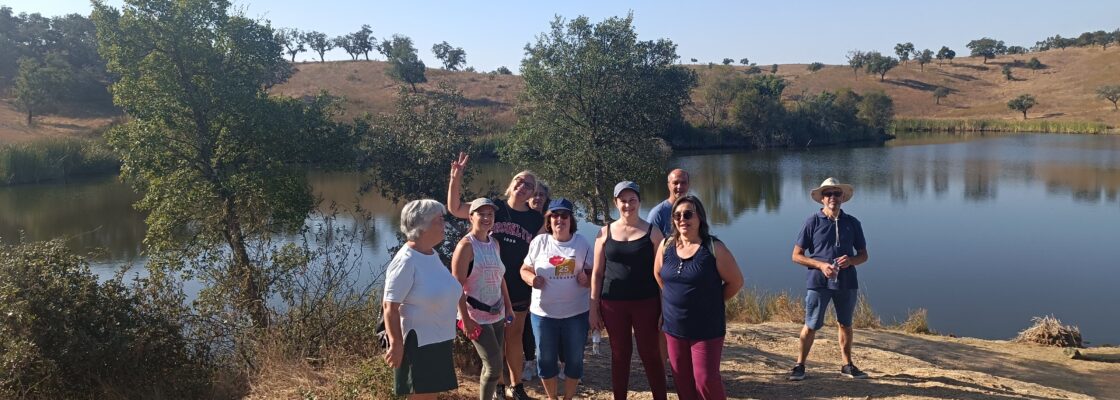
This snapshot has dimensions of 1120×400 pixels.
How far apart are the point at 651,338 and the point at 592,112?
25.5 feet

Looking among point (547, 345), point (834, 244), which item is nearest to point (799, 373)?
point (834, 244)

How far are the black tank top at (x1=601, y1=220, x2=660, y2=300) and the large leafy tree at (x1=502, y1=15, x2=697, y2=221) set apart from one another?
7.03 metres

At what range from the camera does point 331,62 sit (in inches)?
2822

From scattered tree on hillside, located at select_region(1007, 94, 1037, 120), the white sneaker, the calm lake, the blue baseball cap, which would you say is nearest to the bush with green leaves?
the calm lake

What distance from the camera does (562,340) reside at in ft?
14.0

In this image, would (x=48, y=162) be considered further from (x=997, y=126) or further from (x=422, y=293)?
(x=997, y=126)

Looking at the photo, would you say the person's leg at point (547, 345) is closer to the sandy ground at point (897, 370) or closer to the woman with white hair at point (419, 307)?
the sandy ground at point (897, 370)

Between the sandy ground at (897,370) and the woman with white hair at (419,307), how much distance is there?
4.22 ft

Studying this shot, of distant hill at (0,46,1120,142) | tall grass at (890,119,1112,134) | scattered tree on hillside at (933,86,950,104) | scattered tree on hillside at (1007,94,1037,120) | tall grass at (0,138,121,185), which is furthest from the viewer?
scattered tree on hillside at (933,86,950,104)

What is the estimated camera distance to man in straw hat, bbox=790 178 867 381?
195 inches

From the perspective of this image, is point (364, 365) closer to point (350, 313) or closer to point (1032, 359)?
point (350, 313)

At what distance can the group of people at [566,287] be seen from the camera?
133 inches

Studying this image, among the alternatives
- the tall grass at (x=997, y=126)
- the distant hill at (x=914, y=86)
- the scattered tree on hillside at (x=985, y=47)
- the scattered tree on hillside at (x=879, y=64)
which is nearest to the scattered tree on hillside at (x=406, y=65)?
the distant hill at (x=914, y=86)

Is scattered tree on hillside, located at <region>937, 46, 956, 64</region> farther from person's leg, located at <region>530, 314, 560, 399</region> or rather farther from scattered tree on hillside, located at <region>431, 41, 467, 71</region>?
person's leg, located at <region>530, 314, 560, 399</region>
